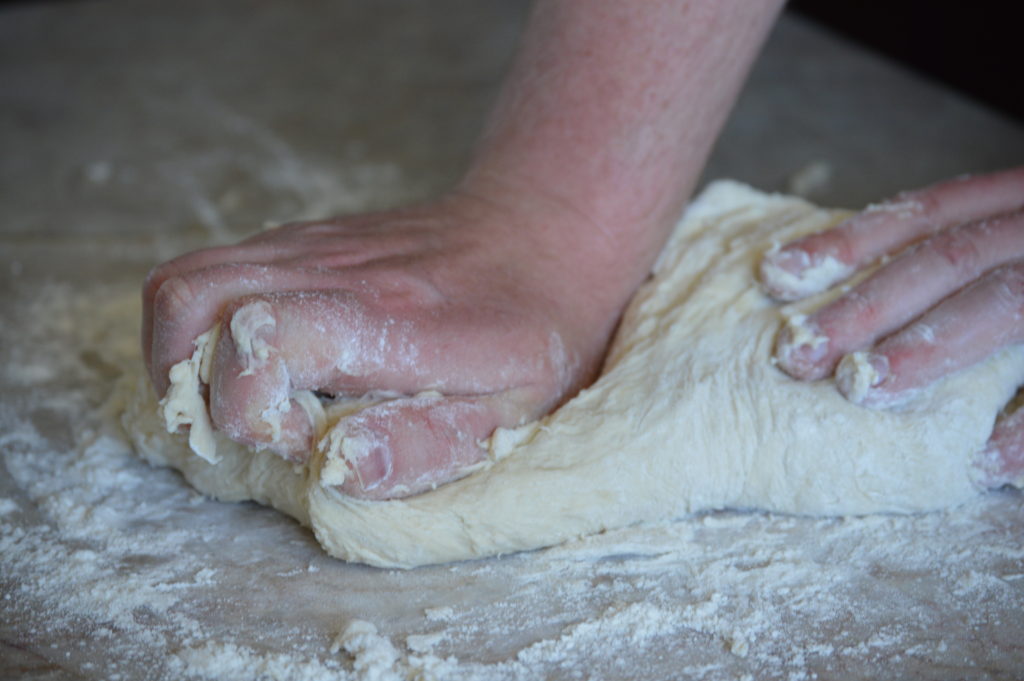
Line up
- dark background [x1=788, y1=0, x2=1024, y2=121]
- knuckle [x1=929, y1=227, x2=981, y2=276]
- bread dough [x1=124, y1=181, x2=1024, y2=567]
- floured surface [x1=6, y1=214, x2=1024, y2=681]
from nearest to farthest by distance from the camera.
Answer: floured surface [x1=6, y1=214, x2=1024, y2=681] → bread dough [x1=124, y1=181, x2=1024, y2=567] → knuckle [x1=929, y1=227, x2=981, y2=276] → dark background [x1=788, y1=0, x2=1024, y2=121]

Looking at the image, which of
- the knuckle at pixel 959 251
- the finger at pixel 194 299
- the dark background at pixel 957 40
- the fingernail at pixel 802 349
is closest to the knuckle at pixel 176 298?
the finger at pixel 194 299

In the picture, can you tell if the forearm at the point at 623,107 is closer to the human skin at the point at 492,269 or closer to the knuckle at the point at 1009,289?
the human skin at the point at 492,269

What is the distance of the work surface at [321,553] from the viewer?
1021 millimetres

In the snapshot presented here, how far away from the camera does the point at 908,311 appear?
4.04 ft

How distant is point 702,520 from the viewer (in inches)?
48.5

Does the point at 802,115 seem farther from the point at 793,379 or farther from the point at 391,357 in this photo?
the point at 391,357

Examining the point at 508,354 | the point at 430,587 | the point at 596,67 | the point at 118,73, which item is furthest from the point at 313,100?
the point at 430,587

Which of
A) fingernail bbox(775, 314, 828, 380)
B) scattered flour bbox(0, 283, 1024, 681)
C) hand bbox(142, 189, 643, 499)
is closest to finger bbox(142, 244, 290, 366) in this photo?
hand bbox(142, 189, 643, 499)

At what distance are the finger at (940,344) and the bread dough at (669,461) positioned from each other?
3 cm

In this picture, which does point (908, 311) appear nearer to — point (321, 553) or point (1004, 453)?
point (1004, 453)

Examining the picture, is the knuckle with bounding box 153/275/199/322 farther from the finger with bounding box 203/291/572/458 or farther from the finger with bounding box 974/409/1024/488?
the finger with bounding box 974/409/1024/488

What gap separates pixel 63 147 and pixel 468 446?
1821mm

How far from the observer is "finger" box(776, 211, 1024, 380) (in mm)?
1223

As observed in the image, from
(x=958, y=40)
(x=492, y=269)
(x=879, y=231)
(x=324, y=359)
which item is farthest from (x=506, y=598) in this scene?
(x=958, y=40)
